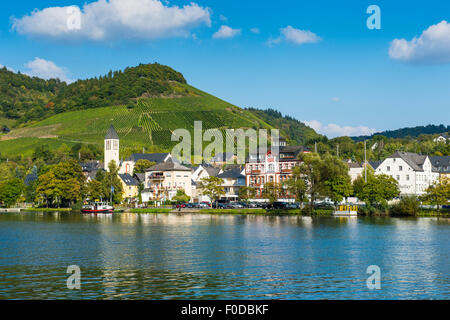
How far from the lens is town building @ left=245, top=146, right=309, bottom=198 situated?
106 metres

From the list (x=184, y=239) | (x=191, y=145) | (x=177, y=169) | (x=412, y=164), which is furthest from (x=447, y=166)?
(x=184, y=239)

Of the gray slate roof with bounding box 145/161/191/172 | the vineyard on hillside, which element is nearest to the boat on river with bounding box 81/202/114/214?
the gray slate roof with bounding box 145/161/191/172

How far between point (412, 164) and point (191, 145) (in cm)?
8053

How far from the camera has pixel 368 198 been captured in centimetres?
8438

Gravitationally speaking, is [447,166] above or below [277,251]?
above

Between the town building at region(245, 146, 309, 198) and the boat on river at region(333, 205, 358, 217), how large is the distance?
21017mm

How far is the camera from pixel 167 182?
11831cm

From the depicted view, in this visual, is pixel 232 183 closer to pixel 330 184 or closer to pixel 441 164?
pixel 330 184

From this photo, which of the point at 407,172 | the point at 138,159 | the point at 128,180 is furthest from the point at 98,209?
the point at 407,172

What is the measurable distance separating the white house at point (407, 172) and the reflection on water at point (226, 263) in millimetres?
55038

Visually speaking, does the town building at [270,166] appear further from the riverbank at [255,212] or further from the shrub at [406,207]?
the shrub at [406,207]

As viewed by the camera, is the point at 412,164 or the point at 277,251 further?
the point at 412,164
